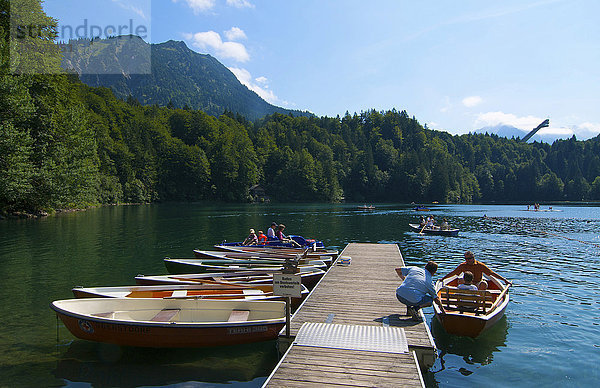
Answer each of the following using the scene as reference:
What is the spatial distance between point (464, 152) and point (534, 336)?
195m

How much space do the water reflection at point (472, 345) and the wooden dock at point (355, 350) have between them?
137 cm

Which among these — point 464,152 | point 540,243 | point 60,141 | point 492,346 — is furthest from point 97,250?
point 464,152

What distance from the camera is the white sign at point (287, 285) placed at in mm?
8547

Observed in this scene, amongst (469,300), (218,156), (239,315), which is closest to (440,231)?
(469,300)

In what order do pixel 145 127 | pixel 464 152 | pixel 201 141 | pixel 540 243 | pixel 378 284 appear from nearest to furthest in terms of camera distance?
pixel 378 284 < pixel 540 243 < pixel 145 127 < pixel 201 141 < pixel 464 152

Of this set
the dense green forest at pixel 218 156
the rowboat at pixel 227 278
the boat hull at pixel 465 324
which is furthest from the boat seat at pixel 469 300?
the dense green forest at pixel 218 156

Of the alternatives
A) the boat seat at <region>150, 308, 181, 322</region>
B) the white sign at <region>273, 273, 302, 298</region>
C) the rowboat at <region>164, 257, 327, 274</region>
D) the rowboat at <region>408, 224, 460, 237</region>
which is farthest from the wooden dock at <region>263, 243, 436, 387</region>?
the rowboat at <region>408, 224, 460, 237</region>

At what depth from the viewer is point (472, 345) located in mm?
10688

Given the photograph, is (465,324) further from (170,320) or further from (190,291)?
(190,291)

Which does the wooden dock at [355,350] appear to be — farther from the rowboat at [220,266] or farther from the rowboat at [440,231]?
the rowboat at [440,231]

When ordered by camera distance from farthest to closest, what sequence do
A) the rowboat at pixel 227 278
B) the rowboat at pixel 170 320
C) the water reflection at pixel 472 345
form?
the rowboat at pixel 227 278, the water reflection at pixel 472 345, the rowboat at pixel 170 320

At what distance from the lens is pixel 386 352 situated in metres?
7.77

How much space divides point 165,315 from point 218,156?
108 metres

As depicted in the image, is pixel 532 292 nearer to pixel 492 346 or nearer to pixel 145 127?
pixel 492 346
